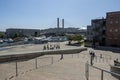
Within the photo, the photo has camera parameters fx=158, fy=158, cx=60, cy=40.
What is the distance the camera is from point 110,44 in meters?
49.8

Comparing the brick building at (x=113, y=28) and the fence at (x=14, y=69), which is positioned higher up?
the brick building at (x=113, y=28)

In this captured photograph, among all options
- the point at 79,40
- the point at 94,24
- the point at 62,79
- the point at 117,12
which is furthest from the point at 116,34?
the point at 62,79

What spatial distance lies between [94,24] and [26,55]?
35.8 metres

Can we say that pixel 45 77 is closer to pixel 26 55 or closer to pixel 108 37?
pixel 26 55

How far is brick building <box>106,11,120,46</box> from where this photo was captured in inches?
1890

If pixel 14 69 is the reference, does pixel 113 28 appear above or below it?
above

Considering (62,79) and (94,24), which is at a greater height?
(94,24)

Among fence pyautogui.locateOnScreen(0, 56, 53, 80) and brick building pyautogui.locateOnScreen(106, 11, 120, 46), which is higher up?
brick building pyautogui.locateOnScreen(106, 11, 120, 46)

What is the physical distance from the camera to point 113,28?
162 feet

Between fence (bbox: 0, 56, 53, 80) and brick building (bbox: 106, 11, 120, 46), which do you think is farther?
brick building (bbox: 106, 11, 120, 46)

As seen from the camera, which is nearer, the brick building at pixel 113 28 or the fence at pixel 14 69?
the fence at pixel 14 69

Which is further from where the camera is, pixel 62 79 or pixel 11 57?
pixel 11 57

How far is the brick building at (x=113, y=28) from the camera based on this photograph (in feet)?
157

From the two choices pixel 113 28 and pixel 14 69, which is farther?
pixel 113 28
